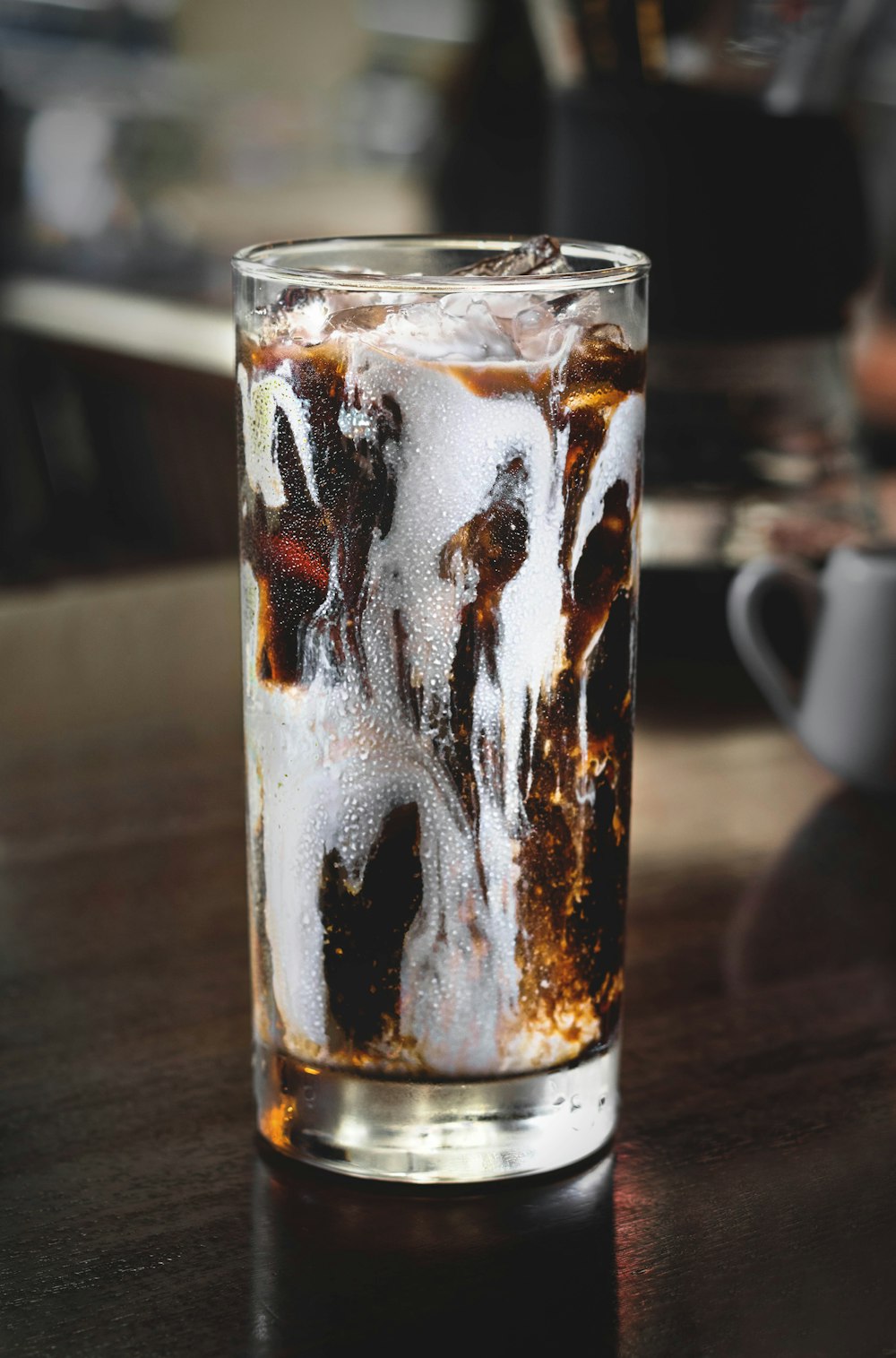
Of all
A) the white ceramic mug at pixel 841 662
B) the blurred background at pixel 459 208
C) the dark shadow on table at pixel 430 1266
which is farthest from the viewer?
the blurred background at pixel 459 208

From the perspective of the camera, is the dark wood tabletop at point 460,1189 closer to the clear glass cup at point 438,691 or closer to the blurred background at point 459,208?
the clear glass cup at point 438,691

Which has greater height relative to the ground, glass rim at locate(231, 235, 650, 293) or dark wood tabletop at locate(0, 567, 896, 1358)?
glass rim at locate(231, 235, 650, 293)

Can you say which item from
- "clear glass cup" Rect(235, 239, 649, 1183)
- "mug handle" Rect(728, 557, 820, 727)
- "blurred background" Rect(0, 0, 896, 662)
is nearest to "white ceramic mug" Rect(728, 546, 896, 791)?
"mug handle" Rect(728, 557, 820, 727)

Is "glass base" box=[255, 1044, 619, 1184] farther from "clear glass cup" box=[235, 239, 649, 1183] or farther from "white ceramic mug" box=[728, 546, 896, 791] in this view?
"white ceramic mug" box=[728, 546, 896, 791]

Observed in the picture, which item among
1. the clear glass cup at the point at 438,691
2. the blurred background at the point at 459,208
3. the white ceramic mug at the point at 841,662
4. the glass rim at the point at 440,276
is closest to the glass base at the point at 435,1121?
the clear glass cup at the point at 438,691

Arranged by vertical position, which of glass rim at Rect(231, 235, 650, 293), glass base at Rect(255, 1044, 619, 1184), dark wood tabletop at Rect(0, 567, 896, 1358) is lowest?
dark wood tabletop at Rect(0, 567, 896, 1358)

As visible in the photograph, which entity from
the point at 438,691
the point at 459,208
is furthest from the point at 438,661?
the point at 459,208

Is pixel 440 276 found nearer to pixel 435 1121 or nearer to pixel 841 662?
pixel 435 1121
